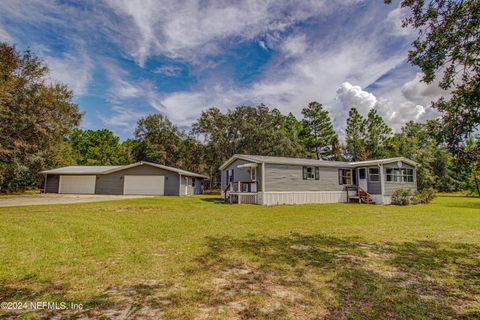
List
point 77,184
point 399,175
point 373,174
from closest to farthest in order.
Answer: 1. point 373,174
2. point 399,175
3. point 77,184

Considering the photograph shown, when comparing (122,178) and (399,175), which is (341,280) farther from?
(122,178)

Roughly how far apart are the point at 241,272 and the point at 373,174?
19574 mm

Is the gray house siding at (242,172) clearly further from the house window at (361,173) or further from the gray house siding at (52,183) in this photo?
the gray house siding at (52,183)

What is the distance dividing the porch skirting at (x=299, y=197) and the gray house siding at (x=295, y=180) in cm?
31

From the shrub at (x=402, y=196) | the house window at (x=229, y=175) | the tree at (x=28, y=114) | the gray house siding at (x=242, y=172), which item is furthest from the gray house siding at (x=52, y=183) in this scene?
the shrub at (x=402, y=196)

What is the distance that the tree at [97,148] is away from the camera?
49.8 m

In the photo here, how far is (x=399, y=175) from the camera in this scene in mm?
20406

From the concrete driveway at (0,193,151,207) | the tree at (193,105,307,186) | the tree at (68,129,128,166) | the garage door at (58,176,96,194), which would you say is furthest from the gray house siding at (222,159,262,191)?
the tree at (68,129,128,166)

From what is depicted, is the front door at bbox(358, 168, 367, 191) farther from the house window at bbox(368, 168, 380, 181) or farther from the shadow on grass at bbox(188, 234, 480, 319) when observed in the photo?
the shadow on grass at bbox(188, 234, 480, 319)

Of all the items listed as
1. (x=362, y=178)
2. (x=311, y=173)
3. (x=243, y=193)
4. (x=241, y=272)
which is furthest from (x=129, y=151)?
(x=241, y=272)

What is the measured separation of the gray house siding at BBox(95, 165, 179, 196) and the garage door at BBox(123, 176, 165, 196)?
1.42 ft

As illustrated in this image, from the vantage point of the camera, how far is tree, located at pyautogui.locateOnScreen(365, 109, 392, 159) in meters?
40.8

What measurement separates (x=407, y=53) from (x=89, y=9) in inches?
474

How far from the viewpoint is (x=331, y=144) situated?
44188 millimetres
